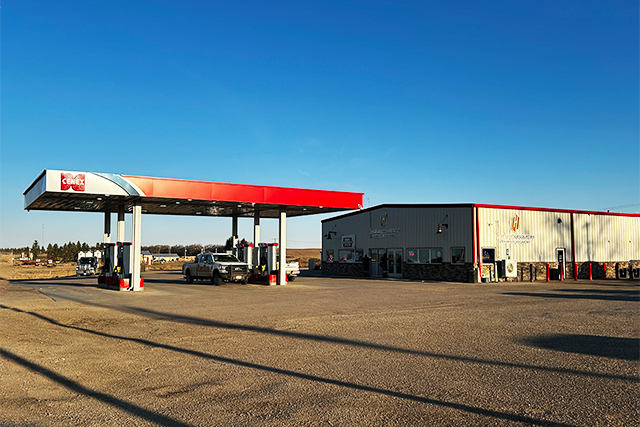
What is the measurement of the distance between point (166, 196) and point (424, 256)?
17708 mm

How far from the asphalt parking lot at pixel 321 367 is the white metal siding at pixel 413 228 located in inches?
658

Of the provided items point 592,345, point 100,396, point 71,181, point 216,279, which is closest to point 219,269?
point 216,279

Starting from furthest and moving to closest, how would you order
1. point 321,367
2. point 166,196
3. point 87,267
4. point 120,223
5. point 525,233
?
point 87,267 < point 525,233 < point 120,223 < point 166,196 < point 321,367

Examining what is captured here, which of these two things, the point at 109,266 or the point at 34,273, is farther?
the point at 34,273

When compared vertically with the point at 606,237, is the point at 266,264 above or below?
below

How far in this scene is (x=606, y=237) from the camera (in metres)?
36.8

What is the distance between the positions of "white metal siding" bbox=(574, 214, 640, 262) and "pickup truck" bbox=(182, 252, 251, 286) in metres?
23.2

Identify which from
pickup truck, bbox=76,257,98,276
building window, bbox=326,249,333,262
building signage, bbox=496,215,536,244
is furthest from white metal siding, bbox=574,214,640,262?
pickup truck, bbox=76,257,98,276

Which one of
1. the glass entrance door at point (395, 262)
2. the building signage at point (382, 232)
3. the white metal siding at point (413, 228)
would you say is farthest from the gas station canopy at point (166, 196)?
the glass entrance door at point (395, 262)

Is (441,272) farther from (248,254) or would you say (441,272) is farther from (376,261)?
(248,254)

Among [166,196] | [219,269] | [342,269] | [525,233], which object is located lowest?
[342,269]

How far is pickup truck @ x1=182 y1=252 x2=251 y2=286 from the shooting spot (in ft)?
87.5

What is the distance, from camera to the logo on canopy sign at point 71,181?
19.7 meters

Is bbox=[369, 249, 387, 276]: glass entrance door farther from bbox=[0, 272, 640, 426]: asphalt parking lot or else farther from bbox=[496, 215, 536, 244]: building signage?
bbox=[0, 272, 640, 426]: asphalt parking lot
